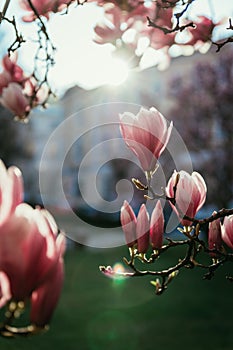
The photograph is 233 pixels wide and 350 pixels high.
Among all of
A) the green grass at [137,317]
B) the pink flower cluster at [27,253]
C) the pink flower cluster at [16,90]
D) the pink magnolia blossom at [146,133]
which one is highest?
the pink flower cluster at [27,253]

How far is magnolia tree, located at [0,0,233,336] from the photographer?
0.58m

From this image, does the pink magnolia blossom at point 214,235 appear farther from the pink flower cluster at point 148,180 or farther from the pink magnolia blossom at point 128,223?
the pink magnolia blossom at point 128,223

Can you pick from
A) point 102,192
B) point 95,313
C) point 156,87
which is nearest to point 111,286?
point 95,313

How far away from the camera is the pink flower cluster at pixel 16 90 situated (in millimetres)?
1874

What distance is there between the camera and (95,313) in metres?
6.16

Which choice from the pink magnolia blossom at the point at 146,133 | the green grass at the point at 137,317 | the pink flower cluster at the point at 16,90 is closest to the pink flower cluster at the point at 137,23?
the pink flower cluster at the point at 16,90

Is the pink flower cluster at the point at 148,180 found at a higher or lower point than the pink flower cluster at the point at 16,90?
higher

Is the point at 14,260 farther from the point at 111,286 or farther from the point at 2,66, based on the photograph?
the point at 111,286

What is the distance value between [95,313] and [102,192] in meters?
14.1

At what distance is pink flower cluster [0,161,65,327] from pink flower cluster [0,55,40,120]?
4.25 ft

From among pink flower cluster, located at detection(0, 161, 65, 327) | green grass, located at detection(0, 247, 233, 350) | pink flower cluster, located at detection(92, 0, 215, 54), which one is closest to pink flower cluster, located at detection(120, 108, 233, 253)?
pink flower cluster, located at detection(0, 161, 65, 327)

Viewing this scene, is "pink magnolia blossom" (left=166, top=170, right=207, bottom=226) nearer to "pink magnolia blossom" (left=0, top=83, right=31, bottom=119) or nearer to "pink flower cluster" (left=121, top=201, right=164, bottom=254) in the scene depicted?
"pink flower cluster" (left=121, top=201, right=164, bottom=254)

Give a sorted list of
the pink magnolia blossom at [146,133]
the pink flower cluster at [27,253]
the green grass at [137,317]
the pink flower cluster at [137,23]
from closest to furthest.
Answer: the pink flower cluster at [27,253]
the pink magnolia blossom at [146,133]
the pink flower cluster at [137,23]
the green grass at [137,317]

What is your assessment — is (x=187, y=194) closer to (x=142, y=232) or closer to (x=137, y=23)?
(x=142, y=232)
